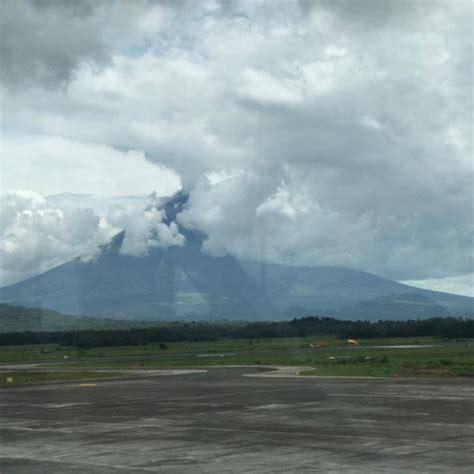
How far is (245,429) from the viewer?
99.8 ft

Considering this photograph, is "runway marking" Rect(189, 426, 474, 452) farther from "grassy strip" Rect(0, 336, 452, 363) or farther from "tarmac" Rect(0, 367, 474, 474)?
"grassy strip" Rect(0, 336, 452, 363)

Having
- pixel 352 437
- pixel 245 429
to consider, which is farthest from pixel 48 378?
pixel 352 437

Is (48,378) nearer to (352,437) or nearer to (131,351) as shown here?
(352,437)

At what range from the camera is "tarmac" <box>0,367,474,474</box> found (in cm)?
2269

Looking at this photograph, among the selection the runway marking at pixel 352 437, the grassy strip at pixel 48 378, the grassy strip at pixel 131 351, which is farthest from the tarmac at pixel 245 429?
the grassy strip at pixel 131 351

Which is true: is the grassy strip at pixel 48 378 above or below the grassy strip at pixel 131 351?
below

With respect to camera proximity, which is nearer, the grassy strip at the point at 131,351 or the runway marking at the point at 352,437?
the runway marking at the point at 352,437

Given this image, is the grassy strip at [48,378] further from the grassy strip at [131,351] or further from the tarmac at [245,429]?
the grassy strip at [131,351]

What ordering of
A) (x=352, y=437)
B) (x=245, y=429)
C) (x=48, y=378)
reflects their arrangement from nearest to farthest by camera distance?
(x=352, y=437), (x=245, y=429), (x=48, y=378)

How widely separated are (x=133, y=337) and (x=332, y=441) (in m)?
171

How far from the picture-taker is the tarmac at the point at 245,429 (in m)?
22.7

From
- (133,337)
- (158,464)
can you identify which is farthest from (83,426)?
(133,337)

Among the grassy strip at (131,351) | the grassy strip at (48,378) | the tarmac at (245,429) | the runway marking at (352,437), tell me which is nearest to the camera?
the tarmac at (245,429)

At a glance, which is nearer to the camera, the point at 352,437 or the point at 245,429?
the point at 352,437
